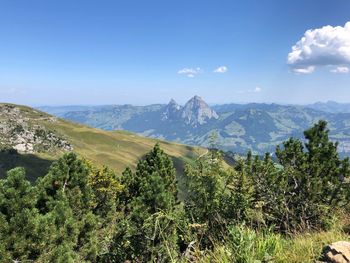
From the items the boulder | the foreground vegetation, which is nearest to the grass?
the foreground vegetation

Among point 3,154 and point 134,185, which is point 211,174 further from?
point 3,154

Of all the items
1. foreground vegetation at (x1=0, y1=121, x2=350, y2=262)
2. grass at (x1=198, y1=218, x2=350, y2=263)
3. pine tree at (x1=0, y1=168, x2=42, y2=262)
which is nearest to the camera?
grass at (x1=198, y1=218, x2=350, y2=263)

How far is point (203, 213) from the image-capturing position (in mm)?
19297

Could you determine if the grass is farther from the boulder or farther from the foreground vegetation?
the boulder

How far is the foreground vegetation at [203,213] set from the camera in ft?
20.6

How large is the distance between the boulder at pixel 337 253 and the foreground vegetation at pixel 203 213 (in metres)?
0.23

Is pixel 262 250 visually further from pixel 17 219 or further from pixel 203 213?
pixel 17 219

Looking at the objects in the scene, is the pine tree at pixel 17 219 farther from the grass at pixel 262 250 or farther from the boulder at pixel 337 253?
the boulder at pixel 337 253

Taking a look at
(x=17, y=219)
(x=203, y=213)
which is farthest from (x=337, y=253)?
(x=17, y=219)

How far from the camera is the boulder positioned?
546cm

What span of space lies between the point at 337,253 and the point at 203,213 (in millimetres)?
14008

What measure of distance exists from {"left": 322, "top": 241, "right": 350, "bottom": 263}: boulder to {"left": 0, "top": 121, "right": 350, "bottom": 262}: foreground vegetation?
0.74 ft

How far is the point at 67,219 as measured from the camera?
2631 centimetres

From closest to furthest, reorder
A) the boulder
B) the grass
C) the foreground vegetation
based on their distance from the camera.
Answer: the boulder, the grass, the foreground vegetation
